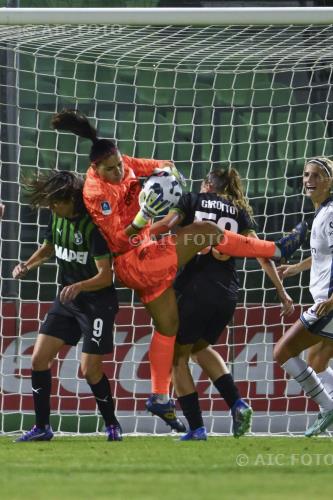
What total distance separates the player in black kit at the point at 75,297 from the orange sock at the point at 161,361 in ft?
0.88

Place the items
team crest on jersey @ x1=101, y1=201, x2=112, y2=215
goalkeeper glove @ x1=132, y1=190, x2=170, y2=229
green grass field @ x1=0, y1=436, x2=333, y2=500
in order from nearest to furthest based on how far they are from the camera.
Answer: green grass field @ x1=0, y1=436, x2=333, y2=500 → goalkeeper glove @ x1=132, y1=190, x2=170, y2=229 → team crest on jersey @ x1=101, y1=201, x2=112, y2=215

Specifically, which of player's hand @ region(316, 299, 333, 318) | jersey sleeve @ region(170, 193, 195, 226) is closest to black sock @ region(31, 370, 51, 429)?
jersey sleeve @ region(170, 193, 195, 226)

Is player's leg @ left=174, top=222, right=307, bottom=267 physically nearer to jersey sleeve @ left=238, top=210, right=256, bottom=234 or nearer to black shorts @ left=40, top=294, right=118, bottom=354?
jersey sleeve @ left=238, top=210, right=256, bottom=234

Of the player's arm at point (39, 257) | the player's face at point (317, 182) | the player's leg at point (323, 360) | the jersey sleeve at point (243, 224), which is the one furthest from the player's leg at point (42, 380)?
the player's face at point (317, 182)

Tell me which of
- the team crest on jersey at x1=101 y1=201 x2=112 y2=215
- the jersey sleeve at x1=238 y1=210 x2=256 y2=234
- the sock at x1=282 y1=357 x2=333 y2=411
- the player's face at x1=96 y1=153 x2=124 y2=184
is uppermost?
the player's face at x1=96 y1=153 x2=124 y2=184

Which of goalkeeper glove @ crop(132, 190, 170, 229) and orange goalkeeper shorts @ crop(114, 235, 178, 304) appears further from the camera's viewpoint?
orange goalkeeper shorts @ crop(114, 235, 178, 304)

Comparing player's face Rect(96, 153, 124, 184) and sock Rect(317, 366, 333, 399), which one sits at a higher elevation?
player's face Rect(96, 153, 124, 184)

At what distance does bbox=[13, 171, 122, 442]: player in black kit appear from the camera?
6.21 meters

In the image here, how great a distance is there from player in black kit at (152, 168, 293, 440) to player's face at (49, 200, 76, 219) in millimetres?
471

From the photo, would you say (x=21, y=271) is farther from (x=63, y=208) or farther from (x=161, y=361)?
(x=161, y=361)

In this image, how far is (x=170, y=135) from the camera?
9516mm

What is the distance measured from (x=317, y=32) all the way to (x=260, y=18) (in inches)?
44.5

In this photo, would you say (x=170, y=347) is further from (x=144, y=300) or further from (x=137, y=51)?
(x=137, y=51)

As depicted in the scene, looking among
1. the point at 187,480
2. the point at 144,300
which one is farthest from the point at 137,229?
the point at 187,480
